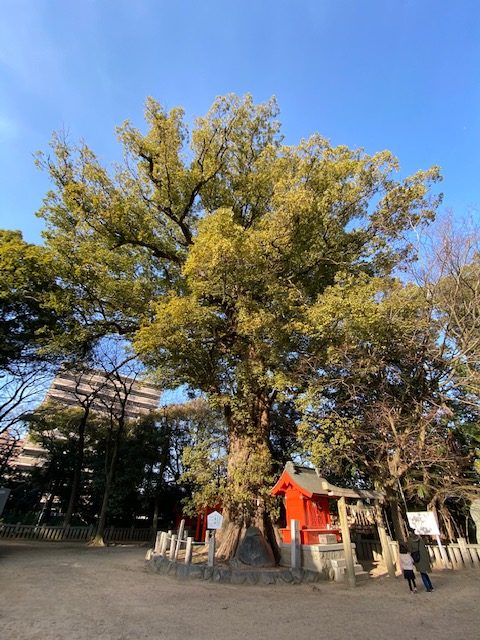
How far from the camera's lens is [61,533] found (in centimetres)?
1482

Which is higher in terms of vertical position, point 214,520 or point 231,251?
point 231,251

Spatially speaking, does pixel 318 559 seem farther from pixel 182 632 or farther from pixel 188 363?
pixel 188 363

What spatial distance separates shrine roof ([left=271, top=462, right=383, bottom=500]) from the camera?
7906 millimetres

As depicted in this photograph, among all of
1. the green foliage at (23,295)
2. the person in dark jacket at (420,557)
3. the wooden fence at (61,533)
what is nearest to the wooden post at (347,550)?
the person in dark jacket at (420,557)

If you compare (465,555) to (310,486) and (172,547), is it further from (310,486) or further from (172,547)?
(172,547)

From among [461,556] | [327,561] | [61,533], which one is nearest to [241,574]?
[327,561]

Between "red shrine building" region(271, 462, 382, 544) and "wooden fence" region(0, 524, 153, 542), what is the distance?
437 inches

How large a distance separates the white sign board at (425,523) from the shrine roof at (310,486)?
845 mm

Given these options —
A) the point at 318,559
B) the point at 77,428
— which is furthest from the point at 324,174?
the point at 77,428

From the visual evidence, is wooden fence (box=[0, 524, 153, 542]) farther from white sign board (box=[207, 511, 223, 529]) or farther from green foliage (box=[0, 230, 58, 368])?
white sign board (box=[207, 511, 223, 529])

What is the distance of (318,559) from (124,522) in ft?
46.5

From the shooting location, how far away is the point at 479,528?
10.7 metres

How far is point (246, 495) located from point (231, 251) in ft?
19.0

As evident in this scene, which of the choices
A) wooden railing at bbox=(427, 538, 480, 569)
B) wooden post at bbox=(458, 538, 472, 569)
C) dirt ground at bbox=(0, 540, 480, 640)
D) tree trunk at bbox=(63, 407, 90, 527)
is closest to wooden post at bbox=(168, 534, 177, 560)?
dirt ground at bbox=(0, 540, 480, 640)
